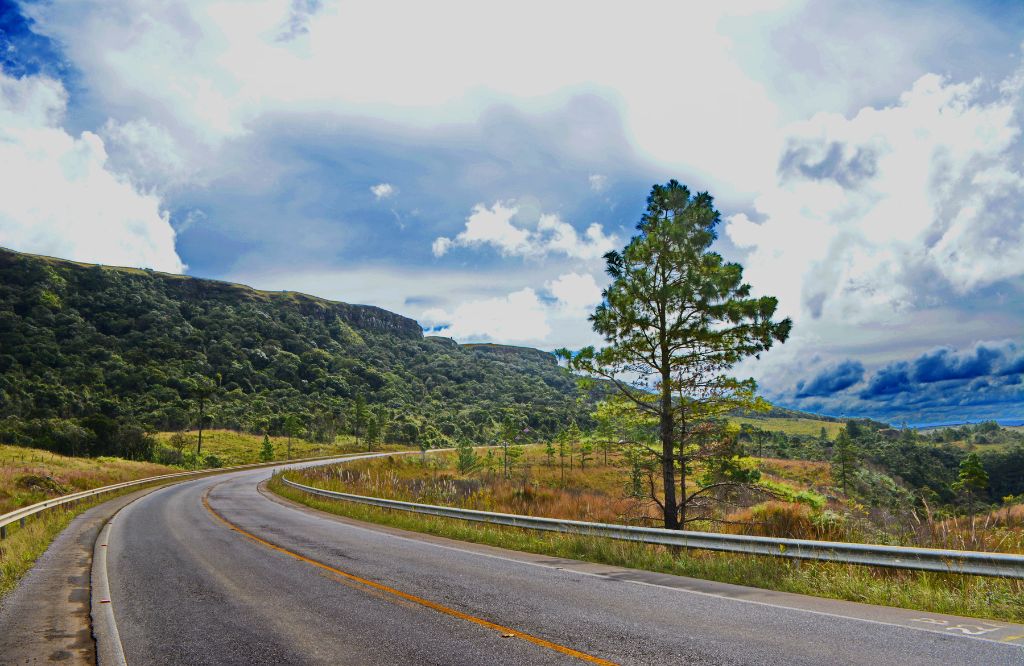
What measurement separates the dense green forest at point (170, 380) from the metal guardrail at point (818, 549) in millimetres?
57561

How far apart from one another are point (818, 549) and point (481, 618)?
553 cm

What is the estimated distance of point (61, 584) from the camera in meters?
9.95

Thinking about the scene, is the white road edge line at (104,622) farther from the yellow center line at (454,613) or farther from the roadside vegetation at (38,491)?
the yellow center line at (454,613)

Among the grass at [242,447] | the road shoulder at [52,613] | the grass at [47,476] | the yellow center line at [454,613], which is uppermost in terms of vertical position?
the yellow center line at [454,613]

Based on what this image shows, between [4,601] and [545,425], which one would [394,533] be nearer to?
[4,601]

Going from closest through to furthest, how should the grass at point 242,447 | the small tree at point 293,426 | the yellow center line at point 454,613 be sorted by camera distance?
the yellow center line at point 454,613 < the grass at point 242,447 < the small tree at point 293,426

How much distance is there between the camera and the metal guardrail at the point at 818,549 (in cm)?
729

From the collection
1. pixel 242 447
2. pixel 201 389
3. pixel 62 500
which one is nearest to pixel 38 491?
pixel 62 500

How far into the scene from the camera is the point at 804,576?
8664mm

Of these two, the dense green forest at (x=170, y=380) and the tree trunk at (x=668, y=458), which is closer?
the tree trunk at (x=668, y=458)

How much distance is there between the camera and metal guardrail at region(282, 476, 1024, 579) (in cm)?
729

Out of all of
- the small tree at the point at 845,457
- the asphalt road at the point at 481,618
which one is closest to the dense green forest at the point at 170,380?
the small tree at the point at 845,457

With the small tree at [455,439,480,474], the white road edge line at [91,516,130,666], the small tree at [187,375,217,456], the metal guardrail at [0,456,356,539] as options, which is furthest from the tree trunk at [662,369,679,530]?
the small tree at [187,375,217,456]

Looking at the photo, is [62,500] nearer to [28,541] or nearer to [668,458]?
[28,541]
